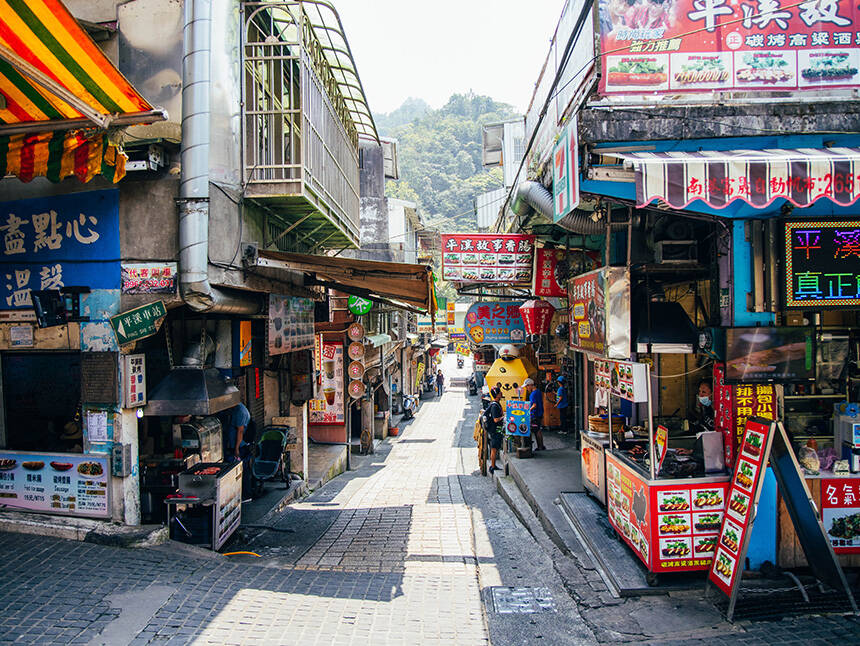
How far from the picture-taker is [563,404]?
14.9 meters

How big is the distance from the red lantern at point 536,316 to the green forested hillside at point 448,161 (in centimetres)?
4990

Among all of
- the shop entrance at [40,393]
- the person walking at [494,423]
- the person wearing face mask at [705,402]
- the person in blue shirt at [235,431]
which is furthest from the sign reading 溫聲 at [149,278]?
the person walking at [494,423]

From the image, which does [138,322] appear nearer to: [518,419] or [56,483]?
[56,483]

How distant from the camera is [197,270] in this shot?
7.71 meters

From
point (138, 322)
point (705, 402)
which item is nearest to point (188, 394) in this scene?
point (138, 322)

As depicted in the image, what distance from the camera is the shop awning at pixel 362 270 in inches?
353

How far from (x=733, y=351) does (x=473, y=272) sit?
6044 millimetres

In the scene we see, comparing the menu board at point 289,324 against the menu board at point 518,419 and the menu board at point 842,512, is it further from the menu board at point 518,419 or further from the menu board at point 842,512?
the menu board at point 842,512

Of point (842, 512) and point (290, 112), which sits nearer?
point (842, 512)

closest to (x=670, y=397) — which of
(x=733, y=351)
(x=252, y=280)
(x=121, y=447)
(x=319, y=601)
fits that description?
(x=733, y=351)

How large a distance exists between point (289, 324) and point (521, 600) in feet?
24.5

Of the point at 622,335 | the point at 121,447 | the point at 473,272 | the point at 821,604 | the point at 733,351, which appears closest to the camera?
the point at 821,604

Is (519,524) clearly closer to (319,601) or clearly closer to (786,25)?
(319,601)

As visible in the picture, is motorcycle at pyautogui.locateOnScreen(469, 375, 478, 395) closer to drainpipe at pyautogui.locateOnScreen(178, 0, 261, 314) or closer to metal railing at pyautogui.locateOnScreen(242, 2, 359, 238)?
metal railing at pyautogui.locateOnScreen(242, 2, 359, 238)
